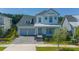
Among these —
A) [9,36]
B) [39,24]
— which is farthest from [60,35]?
[9,36]

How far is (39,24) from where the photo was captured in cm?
635

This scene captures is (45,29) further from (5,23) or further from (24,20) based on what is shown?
(5,23)

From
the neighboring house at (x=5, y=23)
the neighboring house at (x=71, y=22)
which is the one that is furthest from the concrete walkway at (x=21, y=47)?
the neighboring house at (x=71, y=22)

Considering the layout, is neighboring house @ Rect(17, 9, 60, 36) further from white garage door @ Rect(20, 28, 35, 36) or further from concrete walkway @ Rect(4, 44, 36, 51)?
concrete walkway @ Rect(4, 44, 36, 51)

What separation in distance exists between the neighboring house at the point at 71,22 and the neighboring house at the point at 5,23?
1253 millimetres

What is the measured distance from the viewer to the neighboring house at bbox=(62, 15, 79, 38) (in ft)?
20.7

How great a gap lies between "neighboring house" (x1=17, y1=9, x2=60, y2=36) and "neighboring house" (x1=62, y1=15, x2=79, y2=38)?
0.60 ft

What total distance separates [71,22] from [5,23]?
4.92ft

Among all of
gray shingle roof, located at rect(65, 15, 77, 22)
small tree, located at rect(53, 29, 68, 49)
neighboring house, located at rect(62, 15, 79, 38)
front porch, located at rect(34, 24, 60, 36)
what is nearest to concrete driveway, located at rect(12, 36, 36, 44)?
front porch, located at rect(34, 24, 60, 36)

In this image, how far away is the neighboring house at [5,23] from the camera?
6341 millimetres
